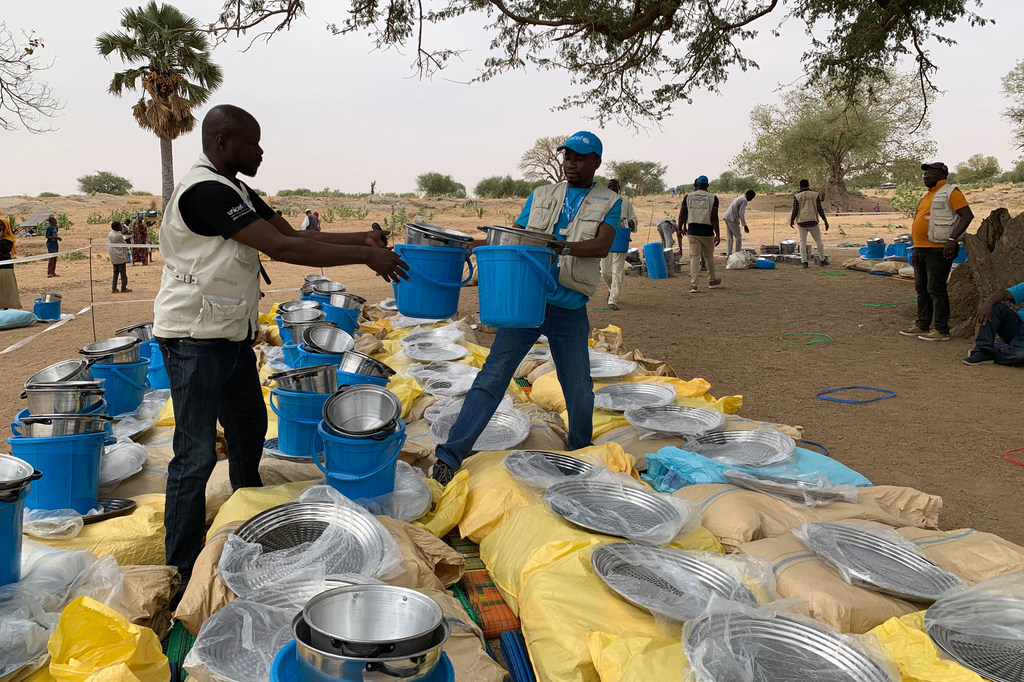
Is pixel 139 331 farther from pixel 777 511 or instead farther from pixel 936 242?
pixel 936 242

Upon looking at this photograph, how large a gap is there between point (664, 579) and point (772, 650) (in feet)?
1.40

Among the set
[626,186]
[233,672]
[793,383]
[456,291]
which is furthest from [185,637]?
[626,186]

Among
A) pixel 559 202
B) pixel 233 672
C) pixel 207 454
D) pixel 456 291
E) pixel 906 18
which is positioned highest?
pixel 906 18

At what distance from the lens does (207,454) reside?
88.7 inches

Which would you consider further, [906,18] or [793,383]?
[906,18]

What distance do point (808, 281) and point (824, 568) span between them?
10278 millimetres

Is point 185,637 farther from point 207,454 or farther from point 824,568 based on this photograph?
point 824,568

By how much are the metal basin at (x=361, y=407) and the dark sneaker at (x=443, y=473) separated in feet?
1.38

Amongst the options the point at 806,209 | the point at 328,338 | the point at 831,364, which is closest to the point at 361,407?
the point at 328,338

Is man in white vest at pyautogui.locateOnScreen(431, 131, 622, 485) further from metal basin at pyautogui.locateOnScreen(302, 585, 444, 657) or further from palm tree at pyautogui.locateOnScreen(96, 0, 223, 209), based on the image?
palm tree at pyautogui.locateOnScreen(96, 0, 223, 209)

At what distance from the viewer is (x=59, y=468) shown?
243 cm

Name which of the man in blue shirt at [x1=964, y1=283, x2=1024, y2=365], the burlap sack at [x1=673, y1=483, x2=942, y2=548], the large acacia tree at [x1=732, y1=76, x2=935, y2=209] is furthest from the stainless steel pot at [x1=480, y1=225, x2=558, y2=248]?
the large acacia tree at [x1=732, y1=76, x2=935, y2=209]

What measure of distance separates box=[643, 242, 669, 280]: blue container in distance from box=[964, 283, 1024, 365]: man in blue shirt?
6708 mm

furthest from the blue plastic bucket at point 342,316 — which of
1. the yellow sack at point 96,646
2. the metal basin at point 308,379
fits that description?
the yellow sack at point 96,646
